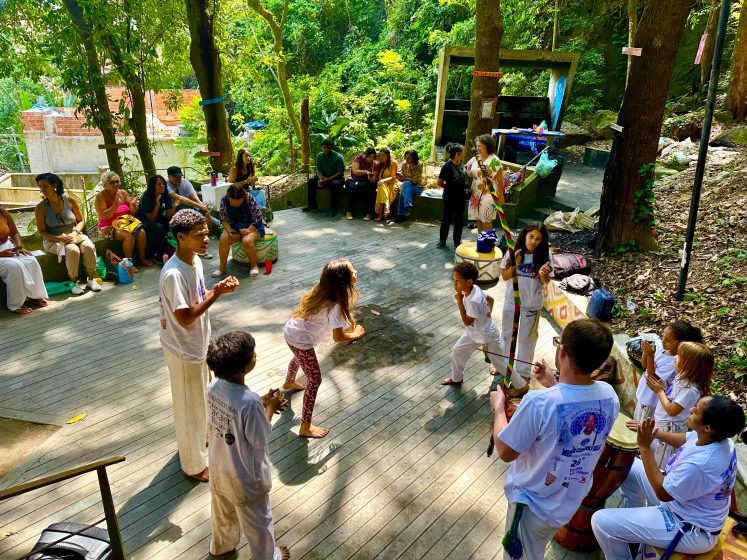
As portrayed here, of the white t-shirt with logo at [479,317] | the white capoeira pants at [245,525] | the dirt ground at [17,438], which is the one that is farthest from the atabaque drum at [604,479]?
the dirt ground at [17,438]

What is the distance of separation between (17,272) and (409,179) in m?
6.00

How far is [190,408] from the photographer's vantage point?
11.0 feet

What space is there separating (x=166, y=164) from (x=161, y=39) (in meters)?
10.5

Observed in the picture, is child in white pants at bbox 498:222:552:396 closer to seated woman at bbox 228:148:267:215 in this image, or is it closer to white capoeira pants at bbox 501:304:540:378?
white capoeira pants at bbox 501:304:540:378

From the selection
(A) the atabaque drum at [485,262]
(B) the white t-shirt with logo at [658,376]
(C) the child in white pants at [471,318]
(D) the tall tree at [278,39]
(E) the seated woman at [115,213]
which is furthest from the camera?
(D) the tall tree at [278,39]

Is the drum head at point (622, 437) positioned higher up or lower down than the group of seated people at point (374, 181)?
lower down

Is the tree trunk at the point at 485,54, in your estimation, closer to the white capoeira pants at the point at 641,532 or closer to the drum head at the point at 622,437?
the drum head at the point at 622,437

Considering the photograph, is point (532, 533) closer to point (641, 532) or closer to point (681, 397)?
point (641, 532)

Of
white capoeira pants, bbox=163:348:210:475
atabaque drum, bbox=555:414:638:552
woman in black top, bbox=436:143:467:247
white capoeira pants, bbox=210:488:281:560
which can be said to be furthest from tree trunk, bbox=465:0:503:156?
white capoeira pants, bbox=210:488:281:560

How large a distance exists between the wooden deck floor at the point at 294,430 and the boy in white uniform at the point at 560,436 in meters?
0.93

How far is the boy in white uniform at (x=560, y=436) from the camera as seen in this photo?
215cm

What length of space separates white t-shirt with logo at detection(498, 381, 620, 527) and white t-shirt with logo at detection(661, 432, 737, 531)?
0.43m

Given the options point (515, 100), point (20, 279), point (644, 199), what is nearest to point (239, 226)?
point (20, 279)

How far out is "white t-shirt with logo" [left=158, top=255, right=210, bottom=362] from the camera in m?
3.05
